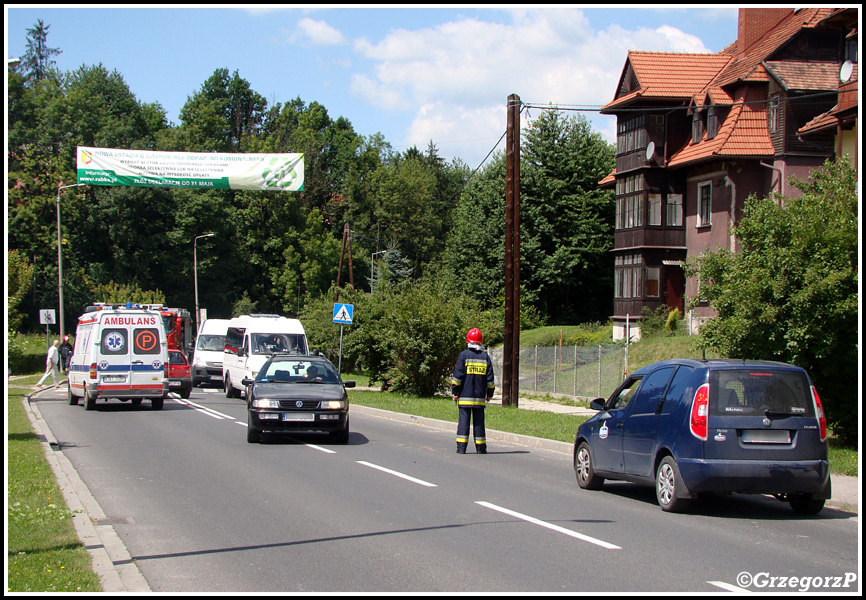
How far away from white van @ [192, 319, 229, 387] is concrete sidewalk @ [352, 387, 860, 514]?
292 inches

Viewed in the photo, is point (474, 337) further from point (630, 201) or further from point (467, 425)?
point (630, 201)

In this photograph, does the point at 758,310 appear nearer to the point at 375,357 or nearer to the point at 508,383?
the point at 508,383

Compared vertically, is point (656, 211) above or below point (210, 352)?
above

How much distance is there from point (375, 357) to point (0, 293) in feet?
77.6

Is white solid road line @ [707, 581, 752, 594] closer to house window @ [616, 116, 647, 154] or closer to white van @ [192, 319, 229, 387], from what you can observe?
white van @ [192, 319, 229, 387]

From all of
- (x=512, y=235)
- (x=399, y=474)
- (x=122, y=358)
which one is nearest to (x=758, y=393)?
(x=399, y=474)

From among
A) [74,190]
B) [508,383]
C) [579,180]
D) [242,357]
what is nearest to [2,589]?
[508,383]

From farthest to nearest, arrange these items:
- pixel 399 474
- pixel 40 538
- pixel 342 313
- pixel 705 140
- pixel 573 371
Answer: pixel 705 140, pixel 573 371, pixel 342 313, pixel 399 474, pixel 40 538

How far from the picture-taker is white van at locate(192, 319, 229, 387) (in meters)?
36.5

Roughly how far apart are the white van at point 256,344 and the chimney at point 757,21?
25955 mm

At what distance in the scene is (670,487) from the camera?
31.4 ft

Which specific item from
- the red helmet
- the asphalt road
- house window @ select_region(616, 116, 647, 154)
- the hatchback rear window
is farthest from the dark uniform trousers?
house window @ select_region(616, 116, 647, 154)

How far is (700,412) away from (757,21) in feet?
121

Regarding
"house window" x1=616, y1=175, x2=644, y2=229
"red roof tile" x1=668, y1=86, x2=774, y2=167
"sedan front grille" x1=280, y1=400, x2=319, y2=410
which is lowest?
"sedan front grille" x1=280, y1=400, x2=319, y2=410
